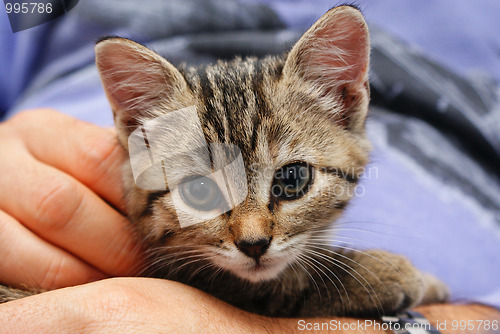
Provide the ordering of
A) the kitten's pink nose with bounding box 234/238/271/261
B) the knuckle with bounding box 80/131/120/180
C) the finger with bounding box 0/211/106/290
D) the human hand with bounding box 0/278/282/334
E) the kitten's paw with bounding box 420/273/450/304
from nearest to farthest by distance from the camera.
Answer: the human hand with bounding box 0/278/282/334, the kitten's pink nose with bounding box 234/238/271/261, the finger with bounding box 0/211/106/290, the knuckle with bounding box 80/131/120/180, the kitten's paw with bounding box 420/273/450/304

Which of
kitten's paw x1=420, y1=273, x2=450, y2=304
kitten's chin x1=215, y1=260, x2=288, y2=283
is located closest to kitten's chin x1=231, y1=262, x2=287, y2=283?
kitten's chin x1=215, y1=260, x2=288, y2=283

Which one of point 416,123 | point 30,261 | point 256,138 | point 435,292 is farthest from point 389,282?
point 30,261

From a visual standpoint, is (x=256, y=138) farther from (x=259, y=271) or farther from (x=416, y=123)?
Result: (x=416, y=123)

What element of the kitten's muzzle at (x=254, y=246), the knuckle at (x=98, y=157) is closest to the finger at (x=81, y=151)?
the knuckle at (x=98, y=157)

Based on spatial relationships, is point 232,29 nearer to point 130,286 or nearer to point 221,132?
point 221,132

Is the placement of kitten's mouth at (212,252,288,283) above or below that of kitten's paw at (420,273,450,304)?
above

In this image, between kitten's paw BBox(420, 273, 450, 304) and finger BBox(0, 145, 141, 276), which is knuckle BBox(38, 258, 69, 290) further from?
kitten's paw BBox(420, 273, 450, 304)
